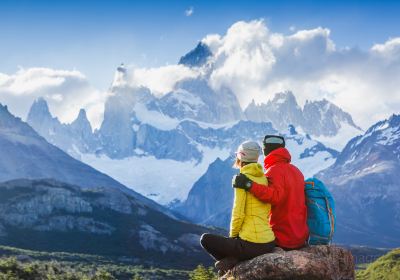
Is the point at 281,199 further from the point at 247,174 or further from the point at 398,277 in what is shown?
the point at 398,277

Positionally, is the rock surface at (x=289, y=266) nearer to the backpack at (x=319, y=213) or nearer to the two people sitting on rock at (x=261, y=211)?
the two people sitting on rock at (x=261, y=211)

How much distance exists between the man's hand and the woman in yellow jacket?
0.84 feet

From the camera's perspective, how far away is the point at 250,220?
19.0 meters

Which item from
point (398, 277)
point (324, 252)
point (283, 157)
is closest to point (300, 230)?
point (324, 252)

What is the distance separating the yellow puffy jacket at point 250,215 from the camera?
61.9ft

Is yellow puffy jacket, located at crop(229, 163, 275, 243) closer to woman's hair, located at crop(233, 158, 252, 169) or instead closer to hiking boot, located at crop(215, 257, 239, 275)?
woman's hair, located at crop(233, 158, 252, 169)

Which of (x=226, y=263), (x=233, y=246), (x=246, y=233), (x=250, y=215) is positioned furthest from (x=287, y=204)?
(x=226, y=263)

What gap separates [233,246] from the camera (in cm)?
1898

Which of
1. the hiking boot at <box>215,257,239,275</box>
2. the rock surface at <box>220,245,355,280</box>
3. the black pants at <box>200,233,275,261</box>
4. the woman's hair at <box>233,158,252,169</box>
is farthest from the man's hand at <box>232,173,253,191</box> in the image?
the hiking boot at <box>215,257,239,275</box>

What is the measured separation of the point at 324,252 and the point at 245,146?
14.3 feet

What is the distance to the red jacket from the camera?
19828 millimetres

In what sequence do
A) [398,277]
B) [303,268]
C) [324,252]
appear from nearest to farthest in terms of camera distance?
[303,268] < [324,252] < [398,277]

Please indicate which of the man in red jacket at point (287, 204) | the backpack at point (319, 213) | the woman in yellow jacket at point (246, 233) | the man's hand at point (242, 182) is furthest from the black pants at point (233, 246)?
the backpack at point (319, 213)

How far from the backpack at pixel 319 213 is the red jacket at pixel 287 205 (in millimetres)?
305
